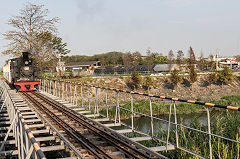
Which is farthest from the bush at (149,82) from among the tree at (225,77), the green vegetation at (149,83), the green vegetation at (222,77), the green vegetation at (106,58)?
the green vegetation at (106,58)

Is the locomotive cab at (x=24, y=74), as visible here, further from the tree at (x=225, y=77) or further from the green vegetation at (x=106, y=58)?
the green vegetation at (x=106, y=58)

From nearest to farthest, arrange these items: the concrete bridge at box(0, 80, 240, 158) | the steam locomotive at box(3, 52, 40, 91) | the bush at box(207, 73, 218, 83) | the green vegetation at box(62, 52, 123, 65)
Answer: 1. the concrete bridge at box(0, 80, 240, 158)
2. the steam locomotive at box(3, 52, 40, 91)
3. the bush at box(207, 73, 218, 83)
4. the green vegetation at box(62, 52, 123, 65)

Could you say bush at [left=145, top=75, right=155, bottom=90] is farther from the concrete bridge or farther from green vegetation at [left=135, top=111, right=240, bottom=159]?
green vegetation at [left=135, top=111, right=240, bottom=159]

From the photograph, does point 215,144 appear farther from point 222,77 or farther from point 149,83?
point 222,77

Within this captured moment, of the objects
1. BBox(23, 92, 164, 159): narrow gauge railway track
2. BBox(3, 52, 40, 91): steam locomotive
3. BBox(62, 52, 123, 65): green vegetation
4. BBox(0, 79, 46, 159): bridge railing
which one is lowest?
BBox(23, 92, 164, 159): narrow gauge railway track

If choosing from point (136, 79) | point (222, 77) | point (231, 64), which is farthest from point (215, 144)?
point (231, 64)

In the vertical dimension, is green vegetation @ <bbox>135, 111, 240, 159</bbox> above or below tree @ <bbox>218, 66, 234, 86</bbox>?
below

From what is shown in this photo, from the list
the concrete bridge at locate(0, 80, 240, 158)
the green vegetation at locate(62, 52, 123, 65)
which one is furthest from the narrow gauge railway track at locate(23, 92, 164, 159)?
the green vegetation at locate(62, 52, 123, 65)

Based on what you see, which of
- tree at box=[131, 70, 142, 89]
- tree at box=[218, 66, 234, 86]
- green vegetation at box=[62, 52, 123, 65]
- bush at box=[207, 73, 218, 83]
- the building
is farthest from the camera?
green vegetation at box=[62, 52, 123, 65]

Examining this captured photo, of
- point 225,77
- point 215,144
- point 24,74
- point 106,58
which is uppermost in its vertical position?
point 106,58

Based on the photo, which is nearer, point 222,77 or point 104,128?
point 104,128

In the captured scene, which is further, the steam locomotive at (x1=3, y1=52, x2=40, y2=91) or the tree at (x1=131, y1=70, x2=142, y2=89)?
the tree at (x1=131, y1=70, x2=142, y2=89)

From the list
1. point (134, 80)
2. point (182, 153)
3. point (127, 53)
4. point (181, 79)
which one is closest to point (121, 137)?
point (182, 153)

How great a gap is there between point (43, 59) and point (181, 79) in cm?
3357
